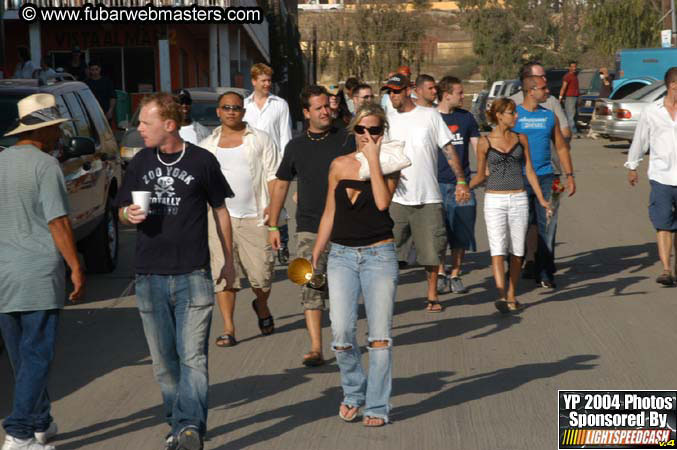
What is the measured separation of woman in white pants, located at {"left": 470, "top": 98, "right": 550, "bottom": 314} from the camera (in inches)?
382

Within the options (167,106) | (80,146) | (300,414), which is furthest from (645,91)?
(167,106)

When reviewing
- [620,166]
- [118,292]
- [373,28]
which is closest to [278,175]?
[118,292]

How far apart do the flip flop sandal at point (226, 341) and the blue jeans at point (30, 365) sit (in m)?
2.75

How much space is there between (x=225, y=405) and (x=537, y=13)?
75035mm

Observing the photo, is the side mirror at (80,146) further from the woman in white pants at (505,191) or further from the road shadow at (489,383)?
the road shadow at (489,383)

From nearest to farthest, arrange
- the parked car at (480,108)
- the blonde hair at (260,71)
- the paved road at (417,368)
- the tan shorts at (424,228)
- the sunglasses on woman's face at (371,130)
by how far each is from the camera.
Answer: the sunglasses on woman's face at (371,130)
the paved road at (417,368)
the tan shorts at (424,228)
the blonde hair at (260,71)
the parked car at (480,108)

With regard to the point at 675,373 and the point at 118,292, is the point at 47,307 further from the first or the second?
the point at 118,292

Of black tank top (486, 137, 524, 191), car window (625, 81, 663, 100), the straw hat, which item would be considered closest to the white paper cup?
the straw hat

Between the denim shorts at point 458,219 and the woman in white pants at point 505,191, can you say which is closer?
the woman in white pants at point 505,191

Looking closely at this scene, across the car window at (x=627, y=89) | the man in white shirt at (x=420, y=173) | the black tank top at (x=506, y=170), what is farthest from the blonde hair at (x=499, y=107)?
the car window at (x=627, y=89)

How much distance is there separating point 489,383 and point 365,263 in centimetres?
158

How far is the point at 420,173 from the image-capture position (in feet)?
30.9

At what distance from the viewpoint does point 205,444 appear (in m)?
6.06

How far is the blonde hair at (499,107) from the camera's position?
962cm
